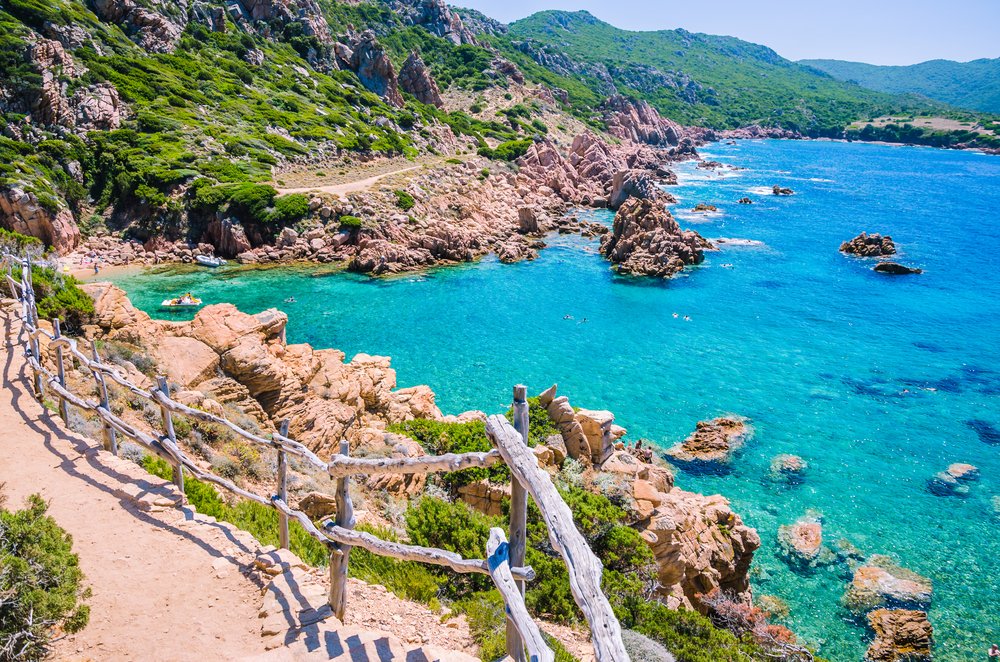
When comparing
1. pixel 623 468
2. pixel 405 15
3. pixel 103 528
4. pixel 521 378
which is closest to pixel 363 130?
pixel 521 378

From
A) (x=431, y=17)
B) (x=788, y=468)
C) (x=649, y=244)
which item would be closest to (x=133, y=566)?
(x=788, y=468)

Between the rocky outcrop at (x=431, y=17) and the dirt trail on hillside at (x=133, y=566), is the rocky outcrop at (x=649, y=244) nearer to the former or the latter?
the dirt trail on hillside at (x=133, y=566)

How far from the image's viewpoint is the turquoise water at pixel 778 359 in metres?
17.3

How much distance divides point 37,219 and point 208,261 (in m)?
9.81

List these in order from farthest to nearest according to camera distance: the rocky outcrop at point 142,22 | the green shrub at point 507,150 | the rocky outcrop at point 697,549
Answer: the green shrub at point 507,150 < the rocky outcrop at point 142,22 < the rocky outcrop at point 697,549

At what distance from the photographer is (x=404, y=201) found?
48219 millimetres

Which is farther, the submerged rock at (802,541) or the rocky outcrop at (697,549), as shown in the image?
the submerged rock at (802,541)

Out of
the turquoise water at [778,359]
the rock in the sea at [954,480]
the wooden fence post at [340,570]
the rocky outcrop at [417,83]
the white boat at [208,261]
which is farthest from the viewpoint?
the rocky outcrop at [417,83]

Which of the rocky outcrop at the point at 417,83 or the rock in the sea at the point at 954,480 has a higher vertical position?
the rocky outcrop at the point at 417,83

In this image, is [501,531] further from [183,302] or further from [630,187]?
[630,187]

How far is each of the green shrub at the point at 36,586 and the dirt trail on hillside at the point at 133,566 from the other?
0.74ft

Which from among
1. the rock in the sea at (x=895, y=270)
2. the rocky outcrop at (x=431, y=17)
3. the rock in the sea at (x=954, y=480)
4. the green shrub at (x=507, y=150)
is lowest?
the rock in the sea at (x=954, y=480)

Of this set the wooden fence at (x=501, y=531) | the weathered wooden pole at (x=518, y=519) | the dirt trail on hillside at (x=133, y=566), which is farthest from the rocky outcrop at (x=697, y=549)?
the dirt trail on hillside at (x=133, y=566)

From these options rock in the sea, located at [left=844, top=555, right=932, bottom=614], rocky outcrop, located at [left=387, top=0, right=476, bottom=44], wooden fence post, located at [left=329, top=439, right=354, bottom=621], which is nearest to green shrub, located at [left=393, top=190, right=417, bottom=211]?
rock in the sea, located at [left=844, top=555, right=932, bottom=614]
